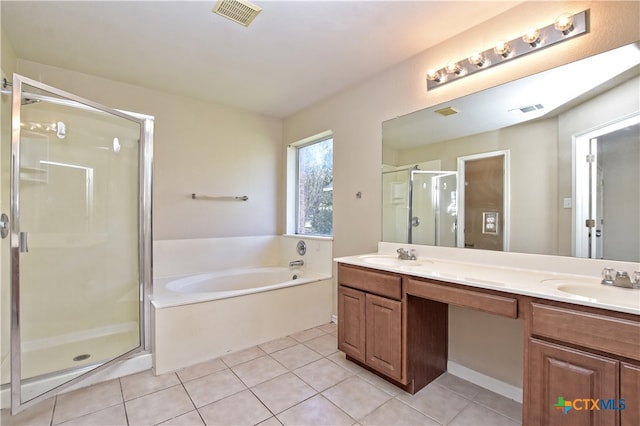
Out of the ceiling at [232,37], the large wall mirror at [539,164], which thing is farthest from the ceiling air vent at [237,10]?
the large wall mirror at [539,164]

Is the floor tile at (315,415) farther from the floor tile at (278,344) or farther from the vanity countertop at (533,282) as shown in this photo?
the vanity countertop at (533,282)

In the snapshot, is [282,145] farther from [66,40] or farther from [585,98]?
[585,98]

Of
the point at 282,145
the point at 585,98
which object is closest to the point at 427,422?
the point at 585,98

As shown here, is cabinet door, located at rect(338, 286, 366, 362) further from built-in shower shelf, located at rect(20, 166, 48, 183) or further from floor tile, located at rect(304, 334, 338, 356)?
built-in shower shelf, located at rect(20, 166, 48, 183)

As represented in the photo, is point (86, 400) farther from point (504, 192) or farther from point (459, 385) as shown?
point (504, 192)

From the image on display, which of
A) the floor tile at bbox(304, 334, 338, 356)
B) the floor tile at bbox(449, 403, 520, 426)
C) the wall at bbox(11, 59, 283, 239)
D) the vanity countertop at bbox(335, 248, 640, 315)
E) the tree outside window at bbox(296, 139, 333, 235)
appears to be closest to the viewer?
the vanity countertop at bbox(335, 248, 640, 315)

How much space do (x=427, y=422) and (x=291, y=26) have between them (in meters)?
2.51

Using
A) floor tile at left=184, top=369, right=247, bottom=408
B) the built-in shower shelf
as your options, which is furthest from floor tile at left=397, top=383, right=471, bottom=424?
the built-in shower shelf

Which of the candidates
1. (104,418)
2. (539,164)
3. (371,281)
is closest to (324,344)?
(371,281)

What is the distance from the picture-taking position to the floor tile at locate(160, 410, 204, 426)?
4.88 feet

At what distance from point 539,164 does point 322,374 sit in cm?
190

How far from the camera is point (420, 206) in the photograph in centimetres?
225

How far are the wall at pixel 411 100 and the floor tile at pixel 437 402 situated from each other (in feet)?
0.95

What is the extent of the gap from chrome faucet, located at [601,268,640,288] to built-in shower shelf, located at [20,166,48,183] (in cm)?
317
